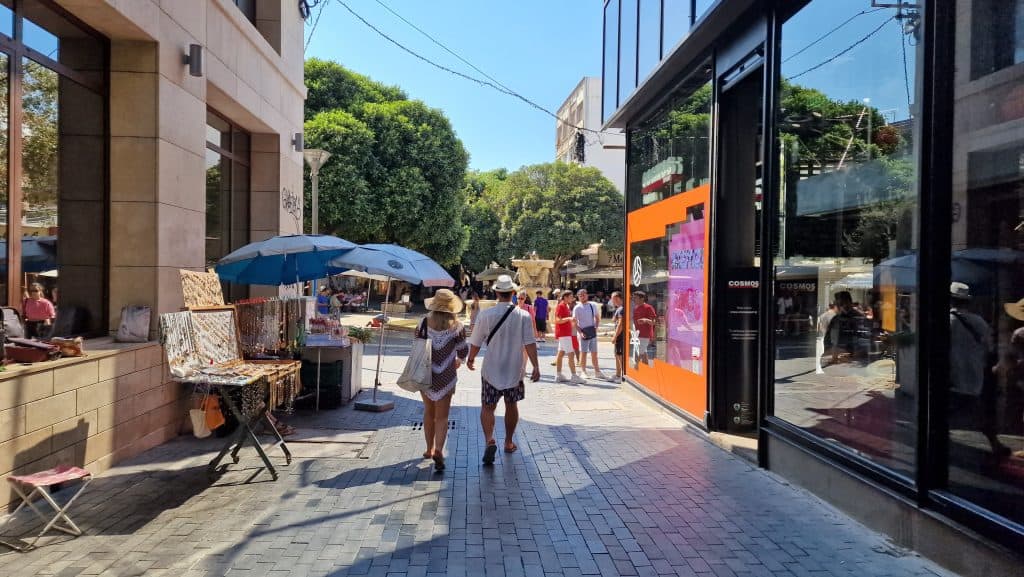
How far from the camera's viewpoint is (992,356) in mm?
4160

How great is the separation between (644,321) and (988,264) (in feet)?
21.1

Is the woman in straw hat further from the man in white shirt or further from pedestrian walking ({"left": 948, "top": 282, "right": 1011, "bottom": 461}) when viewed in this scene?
pedestrian walking ({"left": 948, "top": 282, "right": 1011, "bottom": 461})

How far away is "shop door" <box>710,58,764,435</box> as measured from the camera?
25.4 feet

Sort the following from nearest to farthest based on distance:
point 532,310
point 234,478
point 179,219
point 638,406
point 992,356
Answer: point 992,356
point 234,478
point 179,219
point 638,406
point 532,310

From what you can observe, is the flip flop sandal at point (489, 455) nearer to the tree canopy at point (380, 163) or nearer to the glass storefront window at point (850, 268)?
the glass storefront window at point (850, 268)

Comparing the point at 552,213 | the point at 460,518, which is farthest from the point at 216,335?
the point at 552,213

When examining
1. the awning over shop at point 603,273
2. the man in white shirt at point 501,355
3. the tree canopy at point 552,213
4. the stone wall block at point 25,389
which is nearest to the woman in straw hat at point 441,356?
the man in white shirt at point 501,355

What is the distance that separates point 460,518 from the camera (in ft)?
16.5

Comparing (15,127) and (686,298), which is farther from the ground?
(15,127)

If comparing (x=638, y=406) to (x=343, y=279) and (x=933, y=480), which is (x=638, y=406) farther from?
(x=343, y=279)

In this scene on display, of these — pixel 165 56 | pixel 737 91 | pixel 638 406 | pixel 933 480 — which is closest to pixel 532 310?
pixel 638 406

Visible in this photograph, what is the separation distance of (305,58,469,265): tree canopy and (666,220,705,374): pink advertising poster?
15.7m

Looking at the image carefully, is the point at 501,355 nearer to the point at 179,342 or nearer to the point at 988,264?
the point at 179,342

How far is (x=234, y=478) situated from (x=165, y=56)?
4.24 meters
